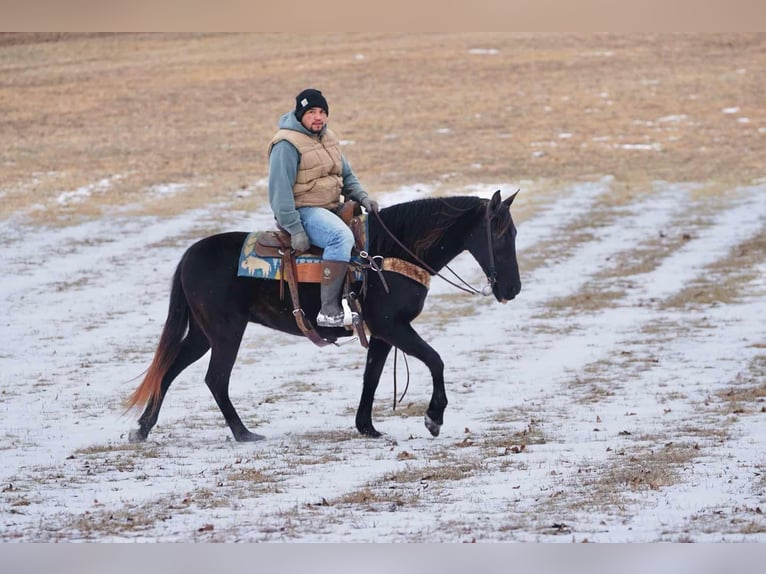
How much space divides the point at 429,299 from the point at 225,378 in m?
5.99

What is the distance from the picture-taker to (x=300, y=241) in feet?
21.0

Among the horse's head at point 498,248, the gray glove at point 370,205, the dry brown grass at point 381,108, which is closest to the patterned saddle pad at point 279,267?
the gray glove at point 370,205

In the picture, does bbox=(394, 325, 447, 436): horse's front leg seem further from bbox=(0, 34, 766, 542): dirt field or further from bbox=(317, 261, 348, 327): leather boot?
bbox=(317, 261, 348, 327): leather boot

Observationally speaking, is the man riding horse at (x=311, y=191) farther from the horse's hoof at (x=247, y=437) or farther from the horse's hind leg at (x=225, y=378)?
the horse's hoof at (x=247, y=437)

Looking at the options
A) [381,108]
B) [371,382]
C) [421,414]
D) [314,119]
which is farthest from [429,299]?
[381,108]

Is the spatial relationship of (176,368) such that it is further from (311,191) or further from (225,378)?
(311,191)

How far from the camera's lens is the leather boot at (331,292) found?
6.37 m

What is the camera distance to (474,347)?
33.2ft

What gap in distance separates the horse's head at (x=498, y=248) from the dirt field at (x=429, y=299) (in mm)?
789

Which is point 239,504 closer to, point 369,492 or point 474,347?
point 369,492

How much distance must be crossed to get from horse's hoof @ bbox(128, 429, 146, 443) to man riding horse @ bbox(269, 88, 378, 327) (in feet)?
3.51

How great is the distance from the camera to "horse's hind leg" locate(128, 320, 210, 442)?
660 cm
